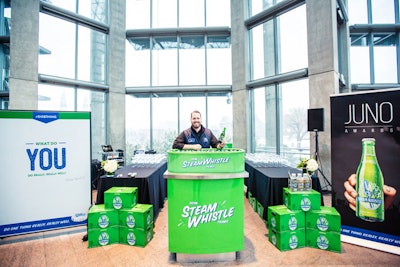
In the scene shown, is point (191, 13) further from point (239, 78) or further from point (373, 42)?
point (373, 42)

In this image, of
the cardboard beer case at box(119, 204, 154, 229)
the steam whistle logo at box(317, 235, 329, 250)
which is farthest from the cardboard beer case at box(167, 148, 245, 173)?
the steam whistle logo at box(317, 235, 329, 250)

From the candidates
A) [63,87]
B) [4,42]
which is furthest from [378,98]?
[4,42]

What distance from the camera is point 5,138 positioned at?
99.2 inches

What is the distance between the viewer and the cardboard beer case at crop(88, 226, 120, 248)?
248 cm

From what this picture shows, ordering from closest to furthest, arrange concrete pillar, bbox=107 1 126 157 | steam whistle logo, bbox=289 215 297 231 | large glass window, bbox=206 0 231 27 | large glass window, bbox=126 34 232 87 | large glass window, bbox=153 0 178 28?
steam whistle logo, bbox=289 215 297 231
concrete pillar, bbox=107 1 126 157
large glass window, bbox=206 0 231 27
large glass window, bbox=126 34 232 87
large glass window, bbox=153 0 178 28

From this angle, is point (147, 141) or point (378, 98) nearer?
point (378, 98)

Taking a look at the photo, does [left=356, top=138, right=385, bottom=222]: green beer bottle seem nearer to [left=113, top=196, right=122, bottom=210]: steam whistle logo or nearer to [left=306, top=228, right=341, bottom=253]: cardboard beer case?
[left=306, top=228, right=341, bottom=253]: cardboard beer case

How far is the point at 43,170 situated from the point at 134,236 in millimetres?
1495

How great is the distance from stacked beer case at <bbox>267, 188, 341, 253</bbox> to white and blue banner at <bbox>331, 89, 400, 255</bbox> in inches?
14.6

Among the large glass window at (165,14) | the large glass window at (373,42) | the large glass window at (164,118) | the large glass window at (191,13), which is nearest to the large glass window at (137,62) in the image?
the large glass window at (165,14)

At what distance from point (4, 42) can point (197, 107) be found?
679 cm

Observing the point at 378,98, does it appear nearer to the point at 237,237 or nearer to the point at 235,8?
the point at 237,237

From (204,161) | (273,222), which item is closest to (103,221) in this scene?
(204,161)

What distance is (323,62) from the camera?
497 centimetres
